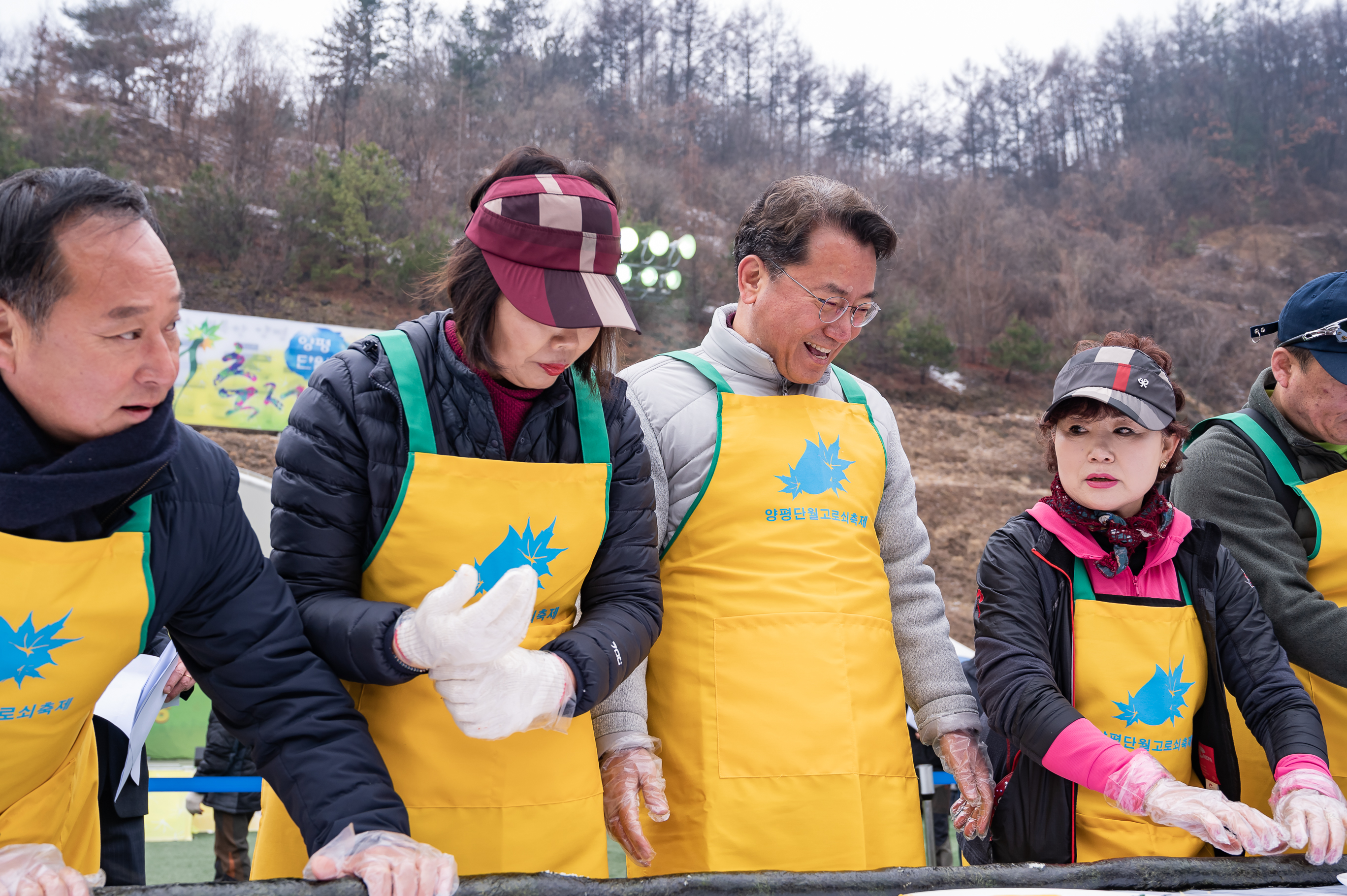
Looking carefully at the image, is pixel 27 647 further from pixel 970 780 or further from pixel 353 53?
pixel 353 53

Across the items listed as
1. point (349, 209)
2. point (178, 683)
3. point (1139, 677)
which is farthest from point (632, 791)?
point (349, 209)

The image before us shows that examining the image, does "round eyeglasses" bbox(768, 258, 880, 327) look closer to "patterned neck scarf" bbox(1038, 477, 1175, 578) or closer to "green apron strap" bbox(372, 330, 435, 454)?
"patterned neck scarf" bbox(1038, 477, 1175, 578)

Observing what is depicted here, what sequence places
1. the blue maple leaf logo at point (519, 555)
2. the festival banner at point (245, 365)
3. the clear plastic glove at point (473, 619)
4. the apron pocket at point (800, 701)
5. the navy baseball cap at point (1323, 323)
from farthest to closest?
1. the festival banner at point (245, 365)
2. the navy baseball cap at point (1323, 323)
3. the apron pocket at point (800, 701)
4. the blue maple leaf logo at point (519, 555)
5. the clear plastic glove at point (473, 619)

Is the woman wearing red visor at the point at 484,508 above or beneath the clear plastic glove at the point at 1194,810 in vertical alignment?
above

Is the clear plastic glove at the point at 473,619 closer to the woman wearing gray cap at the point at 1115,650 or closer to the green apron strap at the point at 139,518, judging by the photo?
the green apron strap at the point at 139,518

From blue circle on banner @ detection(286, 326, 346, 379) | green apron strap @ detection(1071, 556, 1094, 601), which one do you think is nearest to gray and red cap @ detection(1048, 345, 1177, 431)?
green apron strap @ detection(1071, 556, 1094, 601)

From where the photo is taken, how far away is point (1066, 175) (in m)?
27.1

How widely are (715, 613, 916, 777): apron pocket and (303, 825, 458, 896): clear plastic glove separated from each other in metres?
0.65

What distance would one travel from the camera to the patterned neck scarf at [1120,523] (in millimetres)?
1619

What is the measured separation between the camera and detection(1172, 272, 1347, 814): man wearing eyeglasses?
1.73 meters

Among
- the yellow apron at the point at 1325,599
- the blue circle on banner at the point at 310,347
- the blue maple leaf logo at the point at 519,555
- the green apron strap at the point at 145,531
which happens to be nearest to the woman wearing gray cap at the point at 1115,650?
the yellow apron at the point at 1325,599

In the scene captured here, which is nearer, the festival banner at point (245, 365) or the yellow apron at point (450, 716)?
the yellow apron at point (450, 716)

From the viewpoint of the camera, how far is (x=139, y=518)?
111cm

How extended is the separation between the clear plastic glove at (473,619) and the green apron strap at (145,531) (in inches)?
12.7
